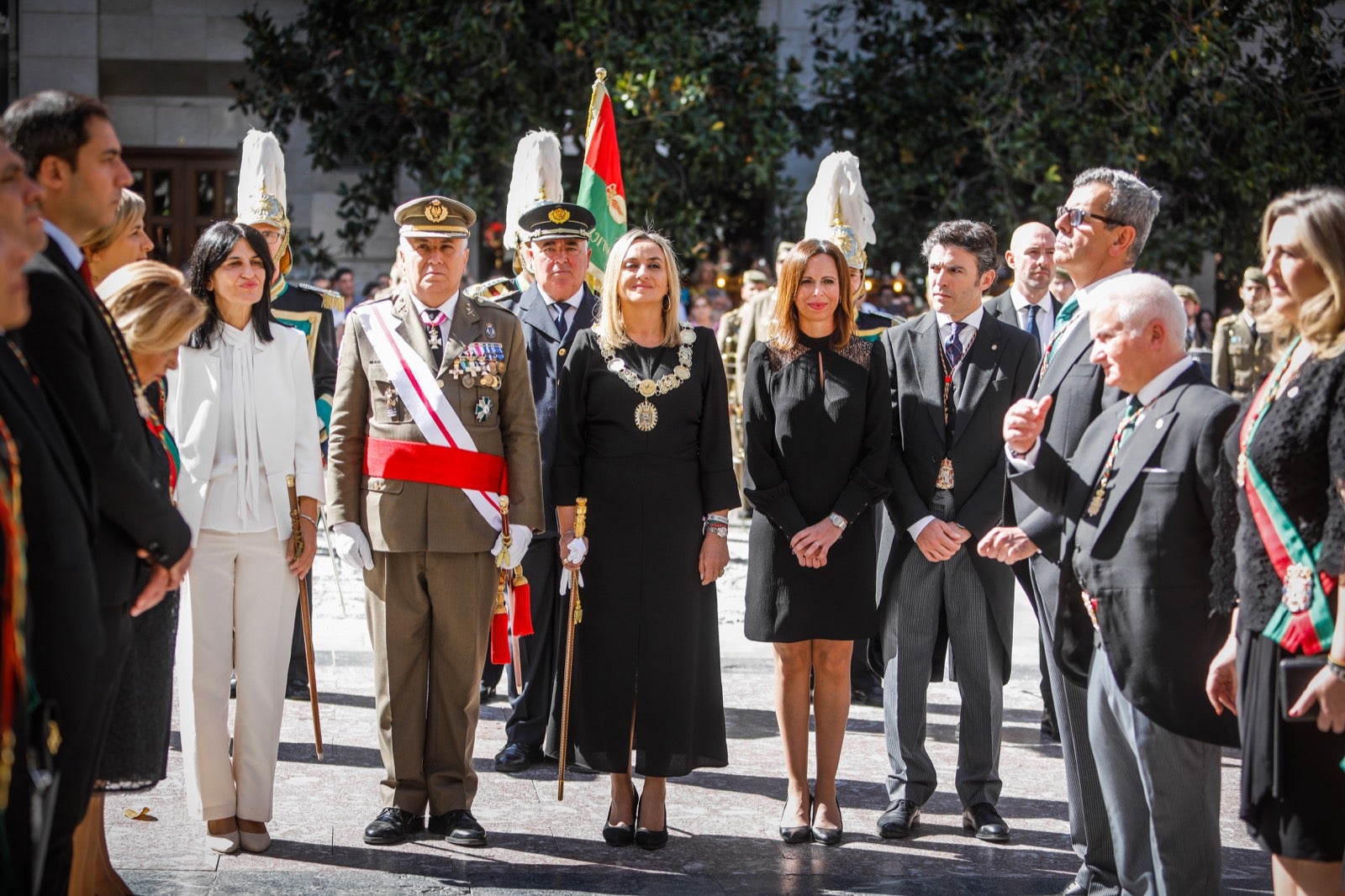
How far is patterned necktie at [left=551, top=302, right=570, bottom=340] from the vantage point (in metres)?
6.24

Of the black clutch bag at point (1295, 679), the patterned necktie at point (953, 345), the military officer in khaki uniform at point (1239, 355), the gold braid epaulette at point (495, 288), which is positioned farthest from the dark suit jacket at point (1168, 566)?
the military officer in khaki uniform at point (1239, 355)

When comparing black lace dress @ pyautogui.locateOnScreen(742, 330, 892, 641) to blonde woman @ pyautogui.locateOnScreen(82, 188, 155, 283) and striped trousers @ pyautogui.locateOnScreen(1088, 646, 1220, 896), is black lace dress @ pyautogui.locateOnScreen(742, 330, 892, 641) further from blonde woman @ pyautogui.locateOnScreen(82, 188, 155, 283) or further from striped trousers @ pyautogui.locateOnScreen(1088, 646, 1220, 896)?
blonde woman @ pyautogui.locateOnScreen(82, 188, 155, 283)

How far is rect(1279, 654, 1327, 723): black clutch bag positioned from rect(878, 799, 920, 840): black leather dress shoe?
2138mm

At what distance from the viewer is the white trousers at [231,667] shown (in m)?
4.72

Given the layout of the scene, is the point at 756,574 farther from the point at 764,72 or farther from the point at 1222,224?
the point at 1222,224

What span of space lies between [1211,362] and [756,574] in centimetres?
1056

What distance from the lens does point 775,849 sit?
4.97m

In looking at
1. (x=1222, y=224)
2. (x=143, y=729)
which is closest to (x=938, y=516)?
(x=143, y=729)

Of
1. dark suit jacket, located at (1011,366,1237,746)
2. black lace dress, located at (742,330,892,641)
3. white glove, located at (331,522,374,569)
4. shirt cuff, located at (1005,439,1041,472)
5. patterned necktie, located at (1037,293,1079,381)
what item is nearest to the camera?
dark suit jacket, located at (1011,366,1237,746)

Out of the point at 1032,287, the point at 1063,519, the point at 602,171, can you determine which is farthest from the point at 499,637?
the point at 602,171

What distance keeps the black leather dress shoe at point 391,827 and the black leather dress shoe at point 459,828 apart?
0.20 ft

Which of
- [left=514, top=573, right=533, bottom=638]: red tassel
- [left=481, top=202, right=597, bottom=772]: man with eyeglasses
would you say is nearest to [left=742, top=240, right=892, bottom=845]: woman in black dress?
[left=514, top=573, right=533, bottom=638]: red tassel

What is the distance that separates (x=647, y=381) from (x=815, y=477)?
2.23 ft

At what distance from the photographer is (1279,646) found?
3207mm
